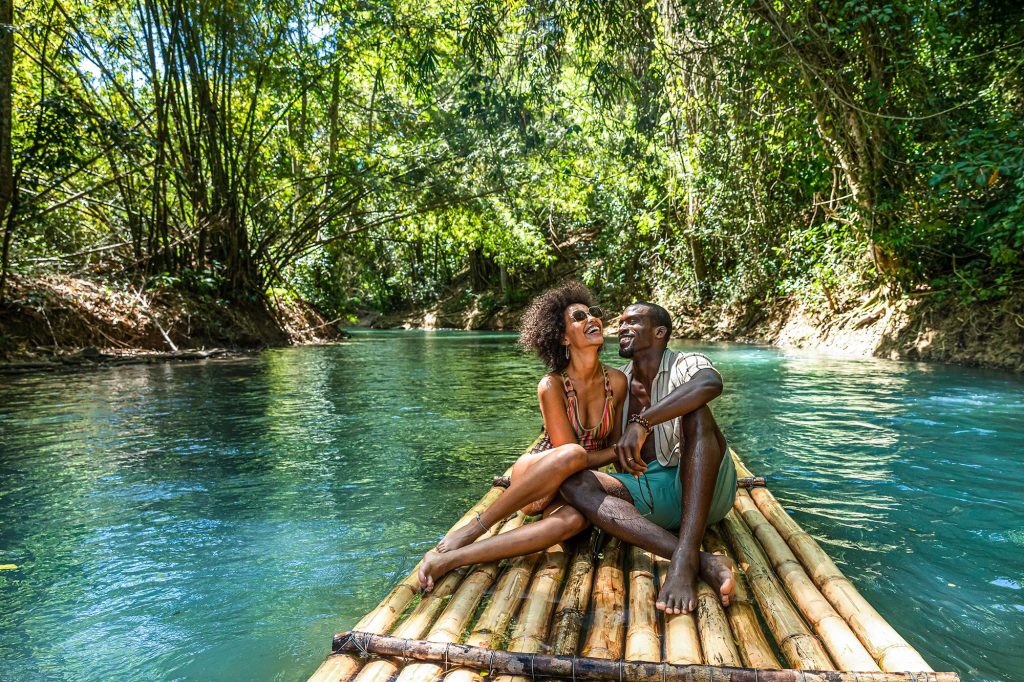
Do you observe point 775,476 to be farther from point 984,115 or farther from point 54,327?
point 54,327

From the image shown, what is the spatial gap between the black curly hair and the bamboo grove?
3.80 meters

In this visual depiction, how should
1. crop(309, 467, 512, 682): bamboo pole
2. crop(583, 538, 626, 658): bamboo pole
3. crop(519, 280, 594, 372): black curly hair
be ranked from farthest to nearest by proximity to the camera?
crop(519, 280, 594, 372): black curly hair → crop(583, 538, 626, 658): bamboo pole → crop(309, 467, 512, 682): bamboo pole

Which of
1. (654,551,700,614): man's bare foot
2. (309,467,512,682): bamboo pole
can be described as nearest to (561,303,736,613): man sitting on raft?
(654,551,700,614): man's bare foot

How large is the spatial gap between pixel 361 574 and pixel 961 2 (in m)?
9.80

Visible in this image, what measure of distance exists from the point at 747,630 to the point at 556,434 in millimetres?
1085

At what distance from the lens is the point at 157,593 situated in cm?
280

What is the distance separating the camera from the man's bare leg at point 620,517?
7.65 ft

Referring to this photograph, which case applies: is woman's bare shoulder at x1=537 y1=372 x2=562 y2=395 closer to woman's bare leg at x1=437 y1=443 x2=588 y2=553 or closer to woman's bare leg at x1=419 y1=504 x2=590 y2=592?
woman's bare leg at x1=437 y1=443 x2=588 y2=553

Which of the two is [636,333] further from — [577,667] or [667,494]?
[577,667]

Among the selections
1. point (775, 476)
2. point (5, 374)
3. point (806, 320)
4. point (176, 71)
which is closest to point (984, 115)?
point (806, 320)

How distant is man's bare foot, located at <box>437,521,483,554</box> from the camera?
2.64 metres

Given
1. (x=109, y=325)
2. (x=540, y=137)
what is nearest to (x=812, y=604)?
(x=540, y=137)

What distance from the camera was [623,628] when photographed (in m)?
2.09

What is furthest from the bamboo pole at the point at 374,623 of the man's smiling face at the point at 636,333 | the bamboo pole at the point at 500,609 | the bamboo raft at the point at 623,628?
the man's smiling face at the point at 636,333
